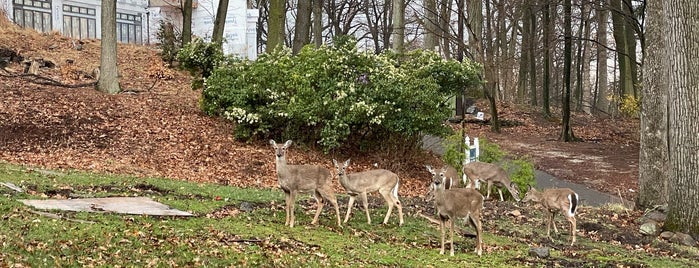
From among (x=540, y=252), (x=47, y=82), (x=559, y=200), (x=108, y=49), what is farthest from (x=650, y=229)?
(x=47, y=82)

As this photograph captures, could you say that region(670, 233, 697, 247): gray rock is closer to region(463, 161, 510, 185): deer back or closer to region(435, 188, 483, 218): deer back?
Result: region(463, 161, 510, 185): deer back

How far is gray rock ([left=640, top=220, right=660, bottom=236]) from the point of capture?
41.4ft

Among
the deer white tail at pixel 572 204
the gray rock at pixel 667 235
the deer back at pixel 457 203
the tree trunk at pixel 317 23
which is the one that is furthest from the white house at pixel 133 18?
the deer back at pixel 457 203

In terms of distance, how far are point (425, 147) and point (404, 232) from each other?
12.1 m

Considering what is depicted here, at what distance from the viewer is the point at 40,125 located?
17.6 metres

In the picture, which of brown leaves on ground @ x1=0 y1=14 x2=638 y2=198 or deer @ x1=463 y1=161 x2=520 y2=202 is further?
brown leaves on ground @ x1=0 y1=14 x2=638 y2=198

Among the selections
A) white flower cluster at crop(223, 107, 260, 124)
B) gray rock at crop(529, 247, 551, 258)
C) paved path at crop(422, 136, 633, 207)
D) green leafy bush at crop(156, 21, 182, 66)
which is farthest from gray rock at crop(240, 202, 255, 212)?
green leafy bush at crop(156, 21, 182, 66)

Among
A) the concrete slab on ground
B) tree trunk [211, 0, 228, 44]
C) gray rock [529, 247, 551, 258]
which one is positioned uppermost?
tree trunk [211, 0, 228, 44]

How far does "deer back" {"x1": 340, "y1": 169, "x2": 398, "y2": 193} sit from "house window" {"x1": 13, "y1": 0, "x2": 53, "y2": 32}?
2864 cm

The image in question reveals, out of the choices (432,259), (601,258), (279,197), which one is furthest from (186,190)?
(601,258)

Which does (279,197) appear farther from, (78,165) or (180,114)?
(180,114)

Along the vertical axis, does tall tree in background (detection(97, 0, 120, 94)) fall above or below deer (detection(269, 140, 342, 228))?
above

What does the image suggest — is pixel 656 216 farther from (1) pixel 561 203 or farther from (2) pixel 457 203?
(2) pixel 457 203

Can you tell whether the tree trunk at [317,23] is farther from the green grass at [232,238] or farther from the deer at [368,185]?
the deer at [368,185]
